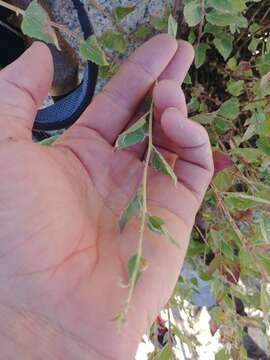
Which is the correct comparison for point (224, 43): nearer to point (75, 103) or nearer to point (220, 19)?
point (220, 19)

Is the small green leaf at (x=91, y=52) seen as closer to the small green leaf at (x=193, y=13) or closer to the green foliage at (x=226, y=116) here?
the green foliage at (x=226, y=116)

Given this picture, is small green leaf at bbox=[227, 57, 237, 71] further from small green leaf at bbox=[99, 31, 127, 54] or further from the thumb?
the thumb

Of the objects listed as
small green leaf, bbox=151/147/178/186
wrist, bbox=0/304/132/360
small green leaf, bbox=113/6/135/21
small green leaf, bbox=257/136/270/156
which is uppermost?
small green leaf, bbox=113/6/135/21

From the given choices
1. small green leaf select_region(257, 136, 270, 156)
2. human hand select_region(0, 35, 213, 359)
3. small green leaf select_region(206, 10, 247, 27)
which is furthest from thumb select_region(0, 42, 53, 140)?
small green leaf select_region(257, 136, 270, 156)

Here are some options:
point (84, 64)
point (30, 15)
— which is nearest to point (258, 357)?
point (84, 64)

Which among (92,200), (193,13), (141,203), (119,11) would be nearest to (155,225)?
(141,203)

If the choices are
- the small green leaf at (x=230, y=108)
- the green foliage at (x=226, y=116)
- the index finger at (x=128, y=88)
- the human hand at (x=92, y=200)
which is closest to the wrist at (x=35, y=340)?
the human hand at (x=92, y=200)
